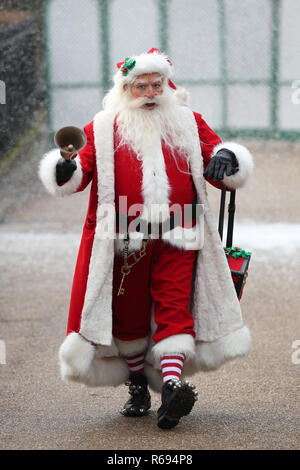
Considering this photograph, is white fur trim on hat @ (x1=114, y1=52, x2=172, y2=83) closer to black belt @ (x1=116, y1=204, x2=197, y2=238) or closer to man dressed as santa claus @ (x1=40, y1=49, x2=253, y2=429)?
man dressed as santa claus @ (x1=40, y1=49, x2=253, y2=429)

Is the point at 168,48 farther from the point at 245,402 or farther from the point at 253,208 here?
the point at 245,402

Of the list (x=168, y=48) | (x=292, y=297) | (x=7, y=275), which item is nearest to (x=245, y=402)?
(x=292, y=297)

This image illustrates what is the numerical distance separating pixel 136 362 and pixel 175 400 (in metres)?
0.40

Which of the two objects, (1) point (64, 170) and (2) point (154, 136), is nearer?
(1) point (64, 170)

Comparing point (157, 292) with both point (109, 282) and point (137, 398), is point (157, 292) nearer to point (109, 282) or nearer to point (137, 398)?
point (109, 282)

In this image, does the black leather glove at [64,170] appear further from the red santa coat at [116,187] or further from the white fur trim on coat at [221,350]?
the white fur trim on coat at [221,350]

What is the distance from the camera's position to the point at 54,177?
339cm

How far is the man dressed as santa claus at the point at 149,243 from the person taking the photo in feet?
11.2

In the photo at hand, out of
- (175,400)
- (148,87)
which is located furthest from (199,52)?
(175,400)

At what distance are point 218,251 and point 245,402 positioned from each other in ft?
2.46

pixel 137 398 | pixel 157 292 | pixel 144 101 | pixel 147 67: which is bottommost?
pixel 137 398

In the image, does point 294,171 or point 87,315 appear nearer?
point 87,315

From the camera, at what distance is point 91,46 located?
10062 millimetres

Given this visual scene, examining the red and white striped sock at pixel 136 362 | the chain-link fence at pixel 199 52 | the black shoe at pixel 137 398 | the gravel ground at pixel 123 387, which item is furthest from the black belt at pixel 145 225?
the chain-link fence at pixel 199 52
